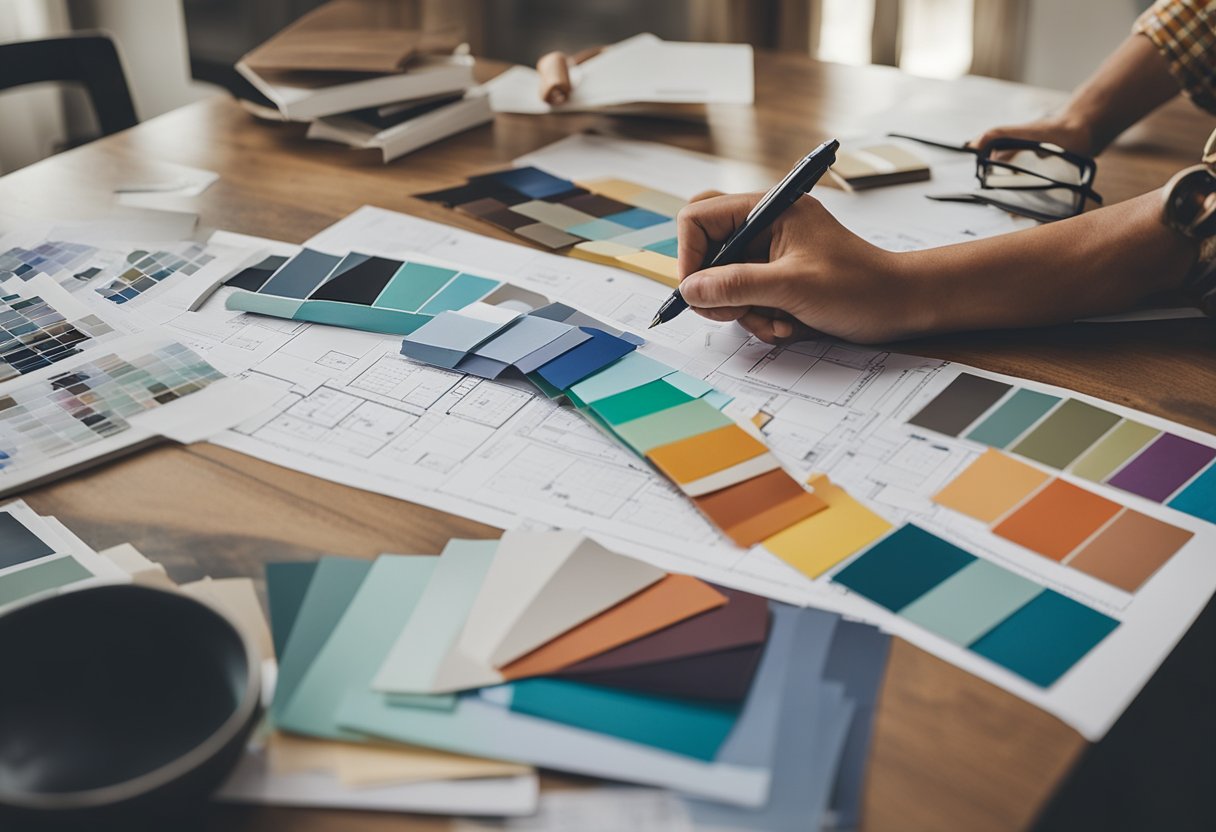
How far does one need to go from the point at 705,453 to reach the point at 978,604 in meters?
0.22

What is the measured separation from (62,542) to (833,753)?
0.51 meters

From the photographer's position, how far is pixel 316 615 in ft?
2.11

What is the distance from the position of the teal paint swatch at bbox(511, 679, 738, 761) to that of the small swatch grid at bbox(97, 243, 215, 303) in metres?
0.65

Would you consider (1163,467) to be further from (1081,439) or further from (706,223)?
(706,223)

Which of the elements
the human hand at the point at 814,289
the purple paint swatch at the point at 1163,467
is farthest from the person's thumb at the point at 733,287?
the purple paint swatch at the point at 1163,467

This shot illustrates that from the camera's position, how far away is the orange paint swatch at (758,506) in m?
0.72

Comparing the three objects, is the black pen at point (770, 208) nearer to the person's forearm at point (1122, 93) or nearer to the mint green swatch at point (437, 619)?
the mint green swatch at point (437, 619)

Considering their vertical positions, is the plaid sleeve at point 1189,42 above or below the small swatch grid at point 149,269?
above

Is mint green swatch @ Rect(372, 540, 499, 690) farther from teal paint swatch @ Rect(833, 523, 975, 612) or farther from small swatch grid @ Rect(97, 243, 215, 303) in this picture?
small swatch grid @ Rect(97, 243, 215, 303)

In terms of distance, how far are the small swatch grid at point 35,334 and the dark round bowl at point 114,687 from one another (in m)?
0.42

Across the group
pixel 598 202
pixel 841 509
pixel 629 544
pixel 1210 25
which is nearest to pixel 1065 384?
pixel 841 509

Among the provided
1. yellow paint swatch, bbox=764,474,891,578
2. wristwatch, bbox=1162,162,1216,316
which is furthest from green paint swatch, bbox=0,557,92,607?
wristwatch, bbox=1162,162,1216,316

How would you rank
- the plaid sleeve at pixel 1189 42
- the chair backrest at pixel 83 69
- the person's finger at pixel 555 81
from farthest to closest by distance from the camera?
the chair backrest at pixel 83 69
the person's finger at pixel 555 81
the plaid sleeve at pixel 1189 42

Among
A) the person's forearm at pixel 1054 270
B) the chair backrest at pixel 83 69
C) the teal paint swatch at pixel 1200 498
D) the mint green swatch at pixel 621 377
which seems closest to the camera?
the teal paint swatch at pixel 1200 498
